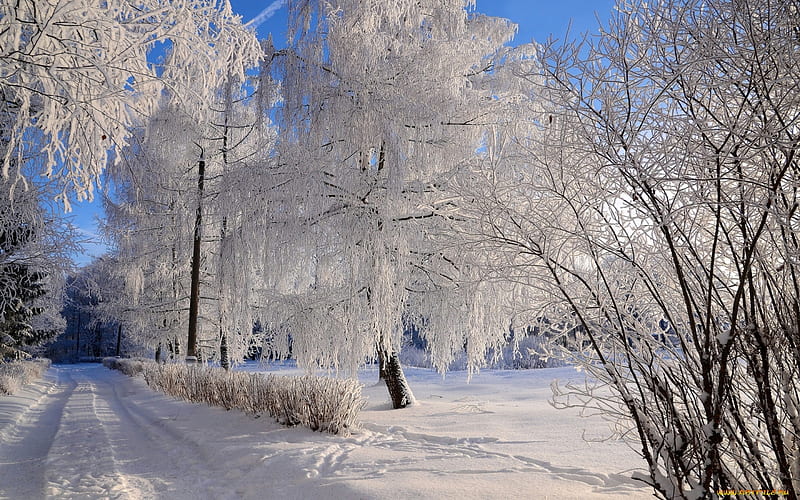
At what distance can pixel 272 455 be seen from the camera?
4.52 m

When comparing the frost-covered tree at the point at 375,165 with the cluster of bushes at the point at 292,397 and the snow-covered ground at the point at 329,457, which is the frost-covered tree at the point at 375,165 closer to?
the cluster of bushes at the point at 292,397

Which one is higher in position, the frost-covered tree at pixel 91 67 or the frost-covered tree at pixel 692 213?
the frost-covered tree at pixel 91 67

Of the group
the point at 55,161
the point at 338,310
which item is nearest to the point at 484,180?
the point at 55,161

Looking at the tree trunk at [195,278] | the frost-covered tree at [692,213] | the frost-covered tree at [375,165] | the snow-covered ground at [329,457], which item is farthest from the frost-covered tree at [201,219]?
the frost-covered tree at [692,213]

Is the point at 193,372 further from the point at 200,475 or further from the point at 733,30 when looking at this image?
the point at 733,30

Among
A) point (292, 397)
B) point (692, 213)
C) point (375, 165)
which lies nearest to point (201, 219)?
point (375, 165)

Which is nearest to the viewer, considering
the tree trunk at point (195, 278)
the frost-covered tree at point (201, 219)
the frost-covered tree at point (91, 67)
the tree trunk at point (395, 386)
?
the frost-covered tree at point (91, 67)

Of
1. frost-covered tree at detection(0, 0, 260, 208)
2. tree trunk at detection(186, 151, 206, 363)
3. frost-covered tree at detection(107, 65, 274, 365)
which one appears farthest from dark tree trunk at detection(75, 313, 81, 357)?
frost-covered tree at detection(0, 0, 260, 208)

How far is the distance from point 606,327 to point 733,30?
4.82 feet

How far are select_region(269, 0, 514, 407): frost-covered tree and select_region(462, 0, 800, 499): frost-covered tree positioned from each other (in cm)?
336

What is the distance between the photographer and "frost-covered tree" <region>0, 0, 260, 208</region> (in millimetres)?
2523

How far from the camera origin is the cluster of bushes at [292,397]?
5383 mm

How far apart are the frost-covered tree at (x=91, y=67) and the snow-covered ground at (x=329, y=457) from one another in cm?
265

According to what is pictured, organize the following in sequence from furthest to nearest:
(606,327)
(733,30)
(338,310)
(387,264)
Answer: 1. (338,310)
2. (387,264)
3. (606,327)
4. (733,30)
